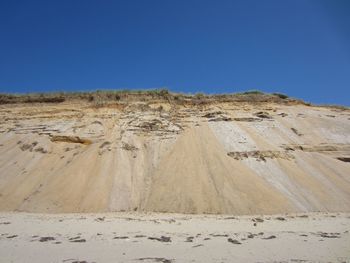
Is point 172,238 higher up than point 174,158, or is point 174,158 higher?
point 174,158

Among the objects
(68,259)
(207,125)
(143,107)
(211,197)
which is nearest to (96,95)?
(143,107)

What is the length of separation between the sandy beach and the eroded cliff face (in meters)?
1.74

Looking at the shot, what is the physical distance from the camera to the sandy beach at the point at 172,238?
358 inches

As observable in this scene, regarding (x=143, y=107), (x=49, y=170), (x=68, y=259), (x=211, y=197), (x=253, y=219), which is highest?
(x=143, y=107)

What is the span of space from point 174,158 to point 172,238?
10.1m

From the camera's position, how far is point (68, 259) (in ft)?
28.7

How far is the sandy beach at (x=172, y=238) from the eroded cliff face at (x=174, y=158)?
1738 millimetres

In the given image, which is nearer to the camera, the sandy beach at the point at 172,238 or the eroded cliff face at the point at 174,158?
the sandy beach at the point at 172,238

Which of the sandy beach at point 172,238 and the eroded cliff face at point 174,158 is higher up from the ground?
the eroded cliff face at point 174,158

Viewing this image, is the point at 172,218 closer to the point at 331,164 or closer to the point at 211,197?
the point at 211,197

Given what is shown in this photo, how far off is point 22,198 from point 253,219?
10.9 m

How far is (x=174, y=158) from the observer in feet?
69.3

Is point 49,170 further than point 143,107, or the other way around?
point 143,107

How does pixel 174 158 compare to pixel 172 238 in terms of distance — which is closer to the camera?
pixel 172 238
